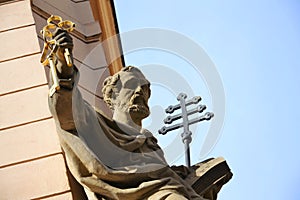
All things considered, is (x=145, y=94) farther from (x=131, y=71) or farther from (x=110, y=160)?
(x=110, y=160)

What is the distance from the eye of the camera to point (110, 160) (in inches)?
234

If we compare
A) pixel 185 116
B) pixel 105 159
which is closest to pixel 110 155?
pixel 105 159

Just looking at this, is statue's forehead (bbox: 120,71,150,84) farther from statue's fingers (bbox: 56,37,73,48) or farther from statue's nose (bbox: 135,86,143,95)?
statue's fingers (bbox: 56,37,73,48)

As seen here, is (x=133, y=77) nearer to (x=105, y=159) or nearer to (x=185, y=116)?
(x=185, y=116)

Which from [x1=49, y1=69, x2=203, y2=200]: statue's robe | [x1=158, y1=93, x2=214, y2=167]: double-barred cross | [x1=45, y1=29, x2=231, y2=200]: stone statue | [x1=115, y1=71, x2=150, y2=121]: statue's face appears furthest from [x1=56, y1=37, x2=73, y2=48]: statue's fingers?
[x1=158, y1=93, x2=214, y2=167]: double-barred cross

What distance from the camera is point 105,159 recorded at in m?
5.93

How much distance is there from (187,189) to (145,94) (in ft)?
2.69

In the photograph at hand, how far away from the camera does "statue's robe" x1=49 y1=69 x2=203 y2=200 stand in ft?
18.7

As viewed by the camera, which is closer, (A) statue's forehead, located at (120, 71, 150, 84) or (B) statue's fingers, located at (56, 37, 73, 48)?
(B) statue's fingers, located at (56, 37, 73, 48)

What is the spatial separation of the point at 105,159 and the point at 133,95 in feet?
Answer: 2.03

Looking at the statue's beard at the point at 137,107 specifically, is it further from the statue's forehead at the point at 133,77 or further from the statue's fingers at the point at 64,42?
the statue's fingers at the point at 64,42

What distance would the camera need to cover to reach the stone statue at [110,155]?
5.70 m

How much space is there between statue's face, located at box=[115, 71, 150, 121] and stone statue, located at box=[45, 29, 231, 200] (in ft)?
0.23

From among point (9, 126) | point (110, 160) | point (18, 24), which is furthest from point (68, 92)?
point (18, 24)
